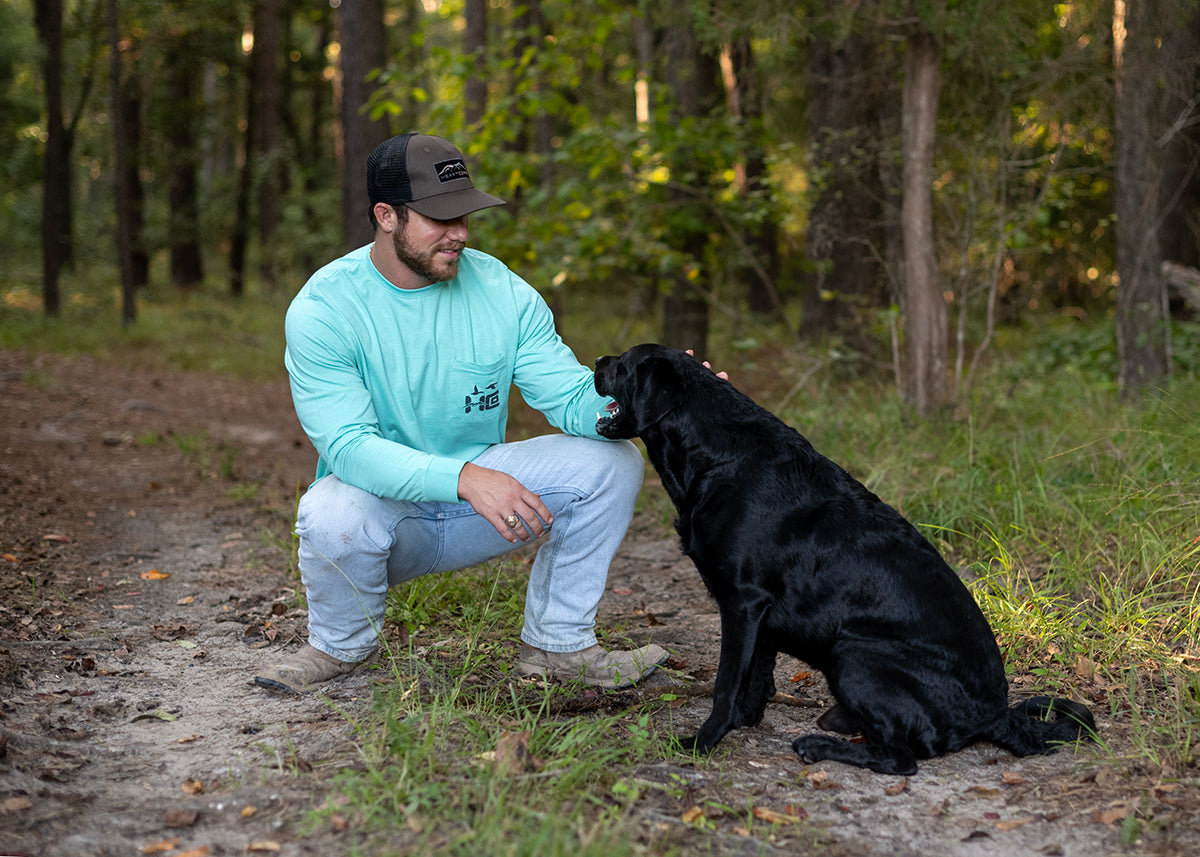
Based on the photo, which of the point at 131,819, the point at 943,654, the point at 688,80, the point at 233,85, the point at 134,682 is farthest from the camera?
the point at 233,85

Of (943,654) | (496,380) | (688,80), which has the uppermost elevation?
(688,80)

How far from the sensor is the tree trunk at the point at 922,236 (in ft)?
21.2

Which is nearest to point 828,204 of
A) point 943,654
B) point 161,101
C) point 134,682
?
point 943,654

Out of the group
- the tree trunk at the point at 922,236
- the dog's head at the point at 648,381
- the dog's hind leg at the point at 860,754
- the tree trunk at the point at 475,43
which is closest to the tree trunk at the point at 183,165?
the tree trunk at the point at 475,43

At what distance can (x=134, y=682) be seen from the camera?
3.58 meters

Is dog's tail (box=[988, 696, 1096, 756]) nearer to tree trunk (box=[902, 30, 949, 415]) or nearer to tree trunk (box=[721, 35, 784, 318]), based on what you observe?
tree trunk (box=[902, 30, 949, 415])

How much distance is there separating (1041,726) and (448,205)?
2.56m

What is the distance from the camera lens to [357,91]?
9.90 m

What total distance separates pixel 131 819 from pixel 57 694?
1.09 metres

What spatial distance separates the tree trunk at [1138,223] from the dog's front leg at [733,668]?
5423mm

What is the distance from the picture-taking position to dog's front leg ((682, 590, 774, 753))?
2941 mm

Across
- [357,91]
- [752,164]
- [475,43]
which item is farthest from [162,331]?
[752,164]

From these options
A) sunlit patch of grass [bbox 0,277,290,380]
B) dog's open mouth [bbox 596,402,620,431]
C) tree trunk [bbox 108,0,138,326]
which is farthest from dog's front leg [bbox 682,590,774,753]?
tree trunk [bbox 108,0,138,326]

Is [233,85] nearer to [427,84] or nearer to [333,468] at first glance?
[427,84]
